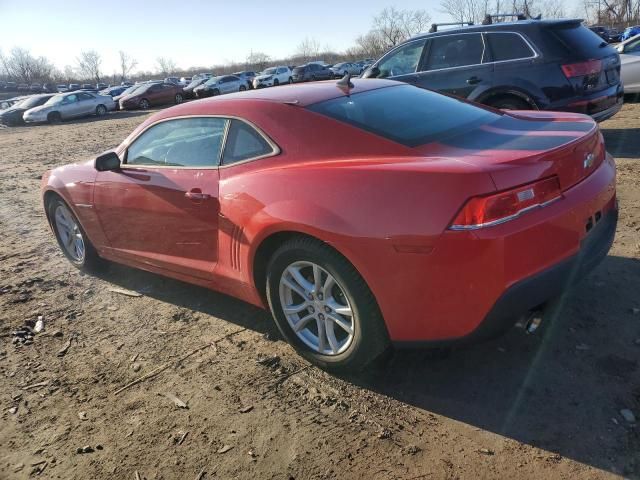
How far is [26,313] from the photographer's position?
164 inches

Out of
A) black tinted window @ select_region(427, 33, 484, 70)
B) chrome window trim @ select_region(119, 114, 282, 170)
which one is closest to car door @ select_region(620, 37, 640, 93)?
black tinted window @ select_region(427, 33, 484, 70)

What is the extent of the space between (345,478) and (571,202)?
1580mm

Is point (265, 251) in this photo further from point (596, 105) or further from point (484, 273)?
point (596, 105)

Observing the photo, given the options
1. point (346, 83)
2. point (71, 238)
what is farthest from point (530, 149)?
point (71, 238)

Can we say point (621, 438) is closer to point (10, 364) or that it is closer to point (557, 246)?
point (557, 246)

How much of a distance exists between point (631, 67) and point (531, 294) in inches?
393

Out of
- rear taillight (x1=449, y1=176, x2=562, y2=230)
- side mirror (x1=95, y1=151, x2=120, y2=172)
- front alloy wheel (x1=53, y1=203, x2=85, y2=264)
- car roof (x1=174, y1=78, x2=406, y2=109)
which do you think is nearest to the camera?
rear taillight (x1=449, y1=176, x2=562, y2=230)

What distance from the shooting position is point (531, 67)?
6.64 metres

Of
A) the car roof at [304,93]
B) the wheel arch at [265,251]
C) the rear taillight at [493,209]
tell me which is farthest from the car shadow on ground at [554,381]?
the car roof at [304,93]

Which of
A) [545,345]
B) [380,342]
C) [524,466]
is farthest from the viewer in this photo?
[545,345]

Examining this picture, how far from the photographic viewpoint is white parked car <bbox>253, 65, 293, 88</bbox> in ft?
120

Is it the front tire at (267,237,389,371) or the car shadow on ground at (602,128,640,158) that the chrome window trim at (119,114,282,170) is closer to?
the front tire at (267,237,389,371)

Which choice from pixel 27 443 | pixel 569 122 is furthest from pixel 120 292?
pixel 569 122

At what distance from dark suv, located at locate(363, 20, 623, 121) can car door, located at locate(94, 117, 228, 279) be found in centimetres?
470
